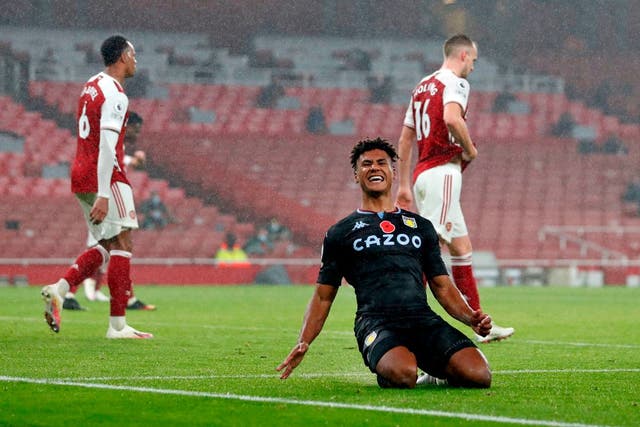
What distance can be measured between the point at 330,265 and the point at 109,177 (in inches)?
116

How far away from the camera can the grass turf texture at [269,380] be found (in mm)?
4125

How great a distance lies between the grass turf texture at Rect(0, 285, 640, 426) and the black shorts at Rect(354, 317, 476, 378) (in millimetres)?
112

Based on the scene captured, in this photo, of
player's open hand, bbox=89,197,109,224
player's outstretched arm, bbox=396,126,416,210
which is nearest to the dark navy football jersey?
player's outstretched arm, bbox=396,126,416,210

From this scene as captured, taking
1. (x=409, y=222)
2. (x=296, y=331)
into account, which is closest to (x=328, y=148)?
(x=296, y=331)

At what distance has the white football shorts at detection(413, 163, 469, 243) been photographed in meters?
8.00

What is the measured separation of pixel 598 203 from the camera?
3080cm

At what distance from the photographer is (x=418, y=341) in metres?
5.15

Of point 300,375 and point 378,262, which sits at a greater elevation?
point 378,262

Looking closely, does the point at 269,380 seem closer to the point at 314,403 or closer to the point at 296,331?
the point at 314,403

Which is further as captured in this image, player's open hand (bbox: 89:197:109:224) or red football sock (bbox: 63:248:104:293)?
red football sock (bbox: 63:248:104:293)

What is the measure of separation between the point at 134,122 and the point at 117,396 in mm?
7587

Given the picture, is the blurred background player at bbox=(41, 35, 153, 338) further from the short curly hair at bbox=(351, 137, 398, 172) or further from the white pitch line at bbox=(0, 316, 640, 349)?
the short curly hair at bbox=(351, 137, 398, 172)

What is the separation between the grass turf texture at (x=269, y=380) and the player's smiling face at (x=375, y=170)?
0.81 meters

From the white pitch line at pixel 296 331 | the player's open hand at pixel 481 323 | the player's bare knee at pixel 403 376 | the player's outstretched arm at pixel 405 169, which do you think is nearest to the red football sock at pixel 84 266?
the white pitch line at pixel 296 331
